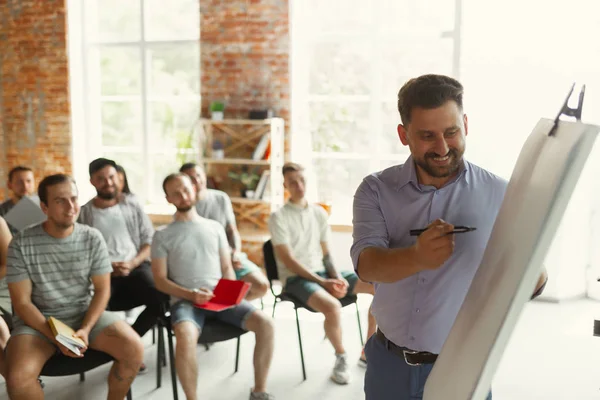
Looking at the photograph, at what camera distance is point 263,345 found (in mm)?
3670

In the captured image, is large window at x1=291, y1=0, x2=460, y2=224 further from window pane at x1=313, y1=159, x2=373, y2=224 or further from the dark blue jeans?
the dark blue jeans

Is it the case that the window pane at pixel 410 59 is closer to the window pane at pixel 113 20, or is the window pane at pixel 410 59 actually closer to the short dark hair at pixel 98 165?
the window pane at pixel 113 20

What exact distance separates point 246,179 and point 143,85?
1.94 m

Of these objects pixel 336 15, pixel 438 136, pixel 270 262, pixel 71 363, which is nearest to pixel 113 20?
pixel 336 15

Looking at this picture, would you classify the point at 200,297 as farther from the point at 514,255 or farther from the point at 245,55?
the point at 245,55

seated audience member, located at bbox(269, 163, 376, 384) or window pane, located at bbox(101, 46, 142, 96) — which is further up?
window pane, located at bbox(101, 46, 142, 96)

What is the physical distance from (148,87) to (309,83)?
6.59ft

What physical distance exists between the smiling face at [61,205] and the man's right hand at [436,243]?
8.31 feet

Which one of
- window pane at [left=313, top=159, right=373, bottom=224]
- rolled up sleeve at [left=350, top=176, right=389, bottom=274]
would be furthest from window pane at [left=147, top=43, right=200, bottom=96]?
rolled up sleeve at [left=350, top=176, right=389, bottom=274]

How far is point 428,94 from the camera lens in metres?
1.44

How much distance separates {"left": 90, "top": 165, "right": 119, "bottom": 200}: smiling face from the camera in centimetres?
462

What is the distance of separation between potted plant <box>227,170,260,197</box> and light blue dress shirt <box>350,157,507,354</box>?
504cm

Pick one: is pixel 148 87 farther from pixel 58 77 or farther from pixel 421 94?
pixel 421 94

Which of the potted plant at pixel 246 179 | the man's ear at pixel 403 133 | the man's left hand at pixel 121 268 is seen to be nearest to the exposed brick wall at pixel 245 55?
the potted plant at pixel 246 179
